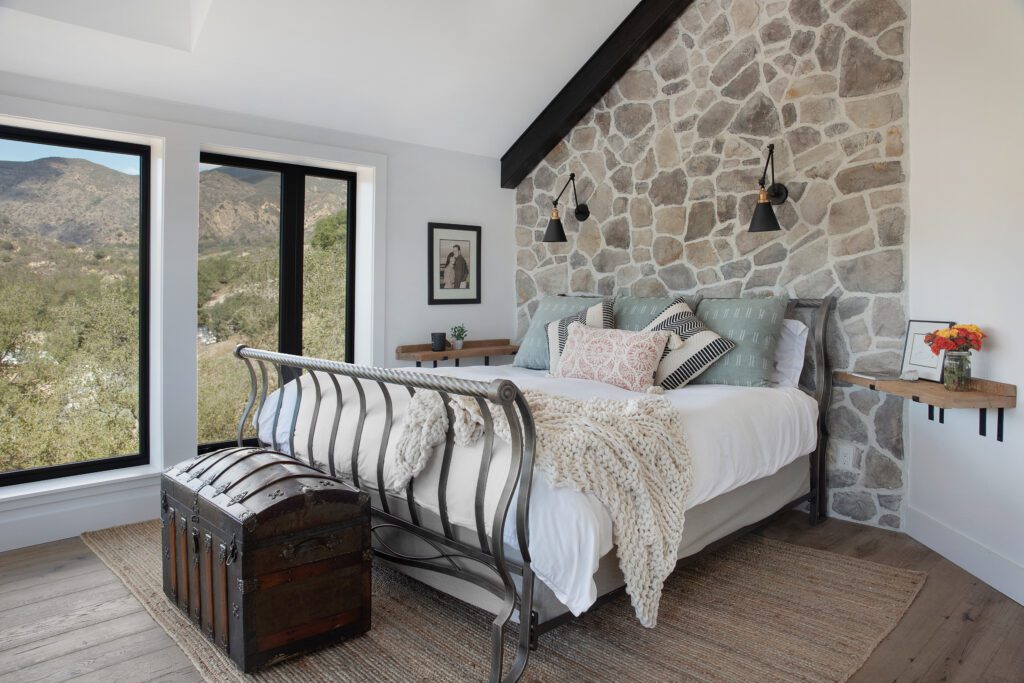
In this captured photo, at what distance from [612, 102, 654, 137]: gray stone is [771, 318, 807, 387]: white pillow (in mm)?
1533

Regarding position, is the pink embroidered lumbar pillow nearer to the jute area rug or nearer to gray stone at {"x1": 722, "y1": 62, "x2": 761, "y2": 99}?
the jute area rug

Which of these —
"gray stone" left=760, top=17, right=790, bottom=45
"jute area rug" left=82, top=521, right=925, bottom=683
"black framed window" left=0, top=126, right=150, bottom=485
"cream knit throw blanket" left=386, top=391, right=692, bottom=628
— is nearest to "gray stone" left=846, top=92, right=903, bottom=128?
"gray stone" left=760, top=17, right=790, bottom=45

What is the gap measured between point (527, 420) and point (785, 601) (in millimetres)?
1428

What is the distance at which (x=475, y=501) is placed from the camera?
1.87m

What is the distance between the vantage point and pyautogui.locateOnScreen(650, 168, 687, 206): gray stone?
12.6ft

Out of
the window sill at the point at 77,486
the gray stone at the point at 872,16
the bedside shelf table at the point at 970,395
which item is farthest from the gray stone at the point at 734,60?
the window sill at the point at 77,486

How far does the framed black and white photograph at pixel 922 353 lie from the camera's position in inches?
107

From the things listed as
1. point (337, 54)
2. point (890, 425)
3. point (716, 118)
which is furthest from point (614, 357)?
point (337, 54)

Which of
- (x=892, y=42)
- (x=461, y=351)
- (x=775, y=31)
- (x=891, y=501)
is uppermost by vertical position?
(x=775, y=31)

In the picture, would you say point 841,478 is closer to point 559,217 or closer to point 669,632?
point 669,632

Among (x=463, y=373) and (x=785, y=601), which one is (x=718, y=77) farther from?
(x=785, y=601)

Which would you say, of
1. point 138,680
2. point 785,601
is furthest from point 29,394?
point 785,601

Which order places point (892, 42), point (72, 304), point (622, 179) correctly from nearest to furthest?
point (892, 42) → point (72, 304) → point (622, 179)

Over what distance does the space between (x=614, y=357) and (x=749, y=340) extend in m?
0.66
